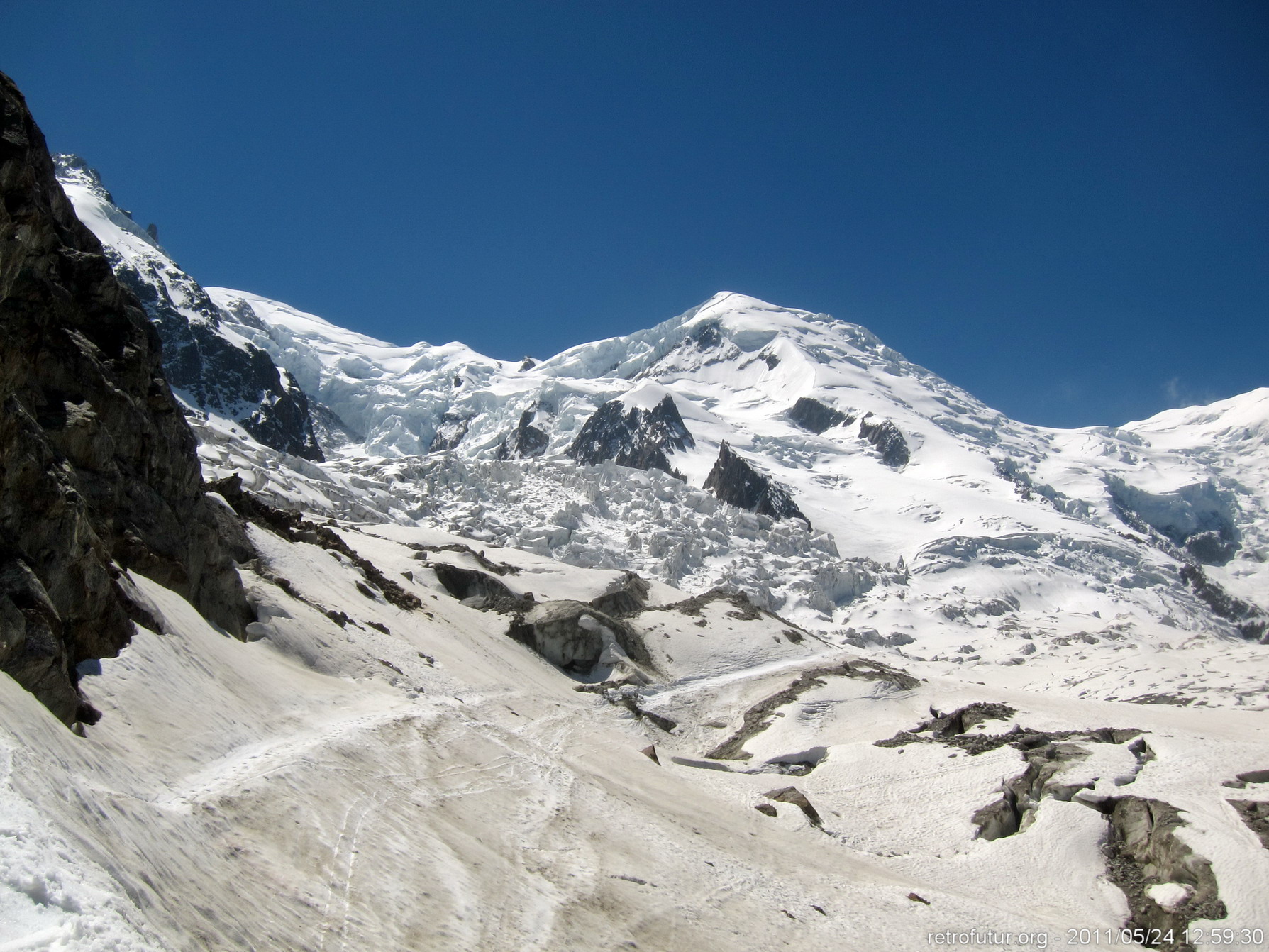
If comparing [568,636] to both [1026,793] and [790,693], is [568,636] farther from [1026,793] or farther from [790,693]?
[1026,793]

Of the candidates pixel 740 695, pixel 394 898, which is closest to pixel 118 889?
pixel 394 898

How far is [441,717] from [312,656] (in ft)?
23.7

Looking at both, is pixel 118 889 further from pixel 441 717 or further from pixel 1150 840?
pixel 1150 840

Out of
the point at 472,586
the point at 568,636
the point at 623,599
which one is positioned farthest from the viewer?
the point at 623,599

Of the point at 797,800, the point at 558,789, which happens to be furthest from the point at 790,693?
the point at 558,789

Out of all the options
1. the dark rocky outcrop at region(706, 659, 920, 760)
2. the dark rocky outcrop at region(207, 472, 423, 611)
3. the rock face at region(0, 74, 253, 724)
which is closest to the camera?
the rock face at region(0, 74, 253, 724)

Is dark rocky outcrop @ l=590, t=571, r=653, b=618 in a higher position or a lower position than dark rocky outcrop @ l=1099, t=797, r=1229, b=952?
higher

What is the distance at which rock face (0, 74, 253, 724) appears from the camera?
17.6 metres

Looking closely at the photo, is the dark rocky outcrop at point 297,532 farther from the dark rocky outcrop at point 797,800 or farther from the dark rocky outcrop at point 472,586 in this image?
the dark rocky outcrop at point 797,800

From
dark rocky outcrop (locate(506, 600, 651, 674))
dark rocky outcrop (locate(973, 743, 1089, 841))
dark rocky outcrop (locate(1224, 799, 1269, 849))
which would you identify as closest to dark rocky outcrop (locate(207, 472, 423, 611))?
dark rocky outcrop (locate(506, 600, 651, 674))

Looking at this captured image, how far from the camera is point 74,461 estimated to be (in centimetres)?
2784

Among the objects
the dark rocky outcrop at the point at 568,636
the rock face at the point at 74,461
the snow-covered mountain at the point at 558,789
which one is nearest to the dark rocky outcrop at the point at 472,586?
the snow-covered mountain at the point at 558,789

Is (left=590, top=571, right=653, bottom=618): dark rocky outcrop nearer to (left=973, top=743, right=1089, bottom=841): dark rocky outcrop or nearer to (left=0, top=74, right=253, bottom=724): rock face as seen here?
(left=0, top=74, right=253, bottom=724): rock face

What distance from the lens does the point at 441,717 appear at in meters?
30.1
